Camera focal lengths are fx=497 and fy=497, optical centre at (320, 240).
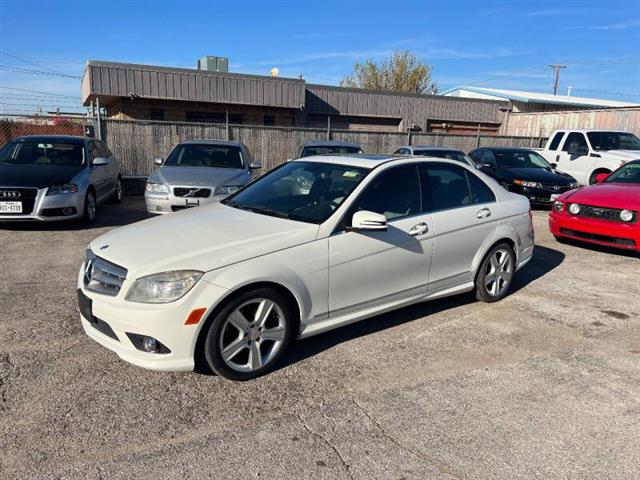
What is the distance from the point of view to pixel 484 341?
14.1 ft

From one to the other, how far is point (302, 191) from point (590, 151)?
11.8 m

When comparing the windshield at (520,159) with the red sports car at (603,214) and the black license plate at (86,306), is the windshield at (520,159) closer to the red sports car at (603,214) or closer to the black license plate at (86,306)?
the red sports car at (603,214)

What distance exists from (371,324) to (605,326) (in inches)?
89.1

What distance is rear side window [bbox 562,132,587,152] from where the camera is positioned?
13698mm

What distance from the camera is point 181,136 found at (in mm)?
14062

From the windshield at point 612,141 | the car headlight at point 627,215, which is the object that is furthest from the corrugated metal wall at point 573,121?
the car headlight at point 627,215

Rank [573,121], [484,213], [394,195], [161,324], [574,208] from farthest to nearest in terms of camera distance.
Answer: [573,121], [574,208], [484,213], [394,195], [161,324]

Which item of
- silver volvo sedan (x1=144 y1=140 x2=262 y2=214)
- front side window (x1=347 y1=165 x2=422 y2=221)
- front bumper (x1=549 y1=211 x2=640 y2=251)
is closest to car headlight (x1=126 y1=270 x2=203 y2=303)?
front side window (x1=347 y1=165 x2=422 y2=221)

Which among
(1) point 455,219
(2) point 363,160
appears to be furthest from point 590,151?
(2) point 363,160

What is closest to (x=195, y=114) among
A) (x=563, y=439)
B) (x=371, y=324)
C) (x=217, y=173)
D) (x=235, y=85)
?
(x=235, y=85)

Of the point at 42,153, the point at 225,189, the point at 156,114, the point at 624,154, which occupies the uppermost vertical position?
the point at 156,114

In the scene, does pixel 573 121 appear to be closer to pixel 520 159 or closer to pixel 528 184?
pixel 520 159

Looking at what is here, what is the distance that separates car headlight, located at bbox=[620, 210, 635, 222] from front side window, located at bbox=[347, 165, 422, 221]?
13.8 feet

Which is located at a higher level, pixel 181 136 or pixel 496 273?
pixel 181 136
